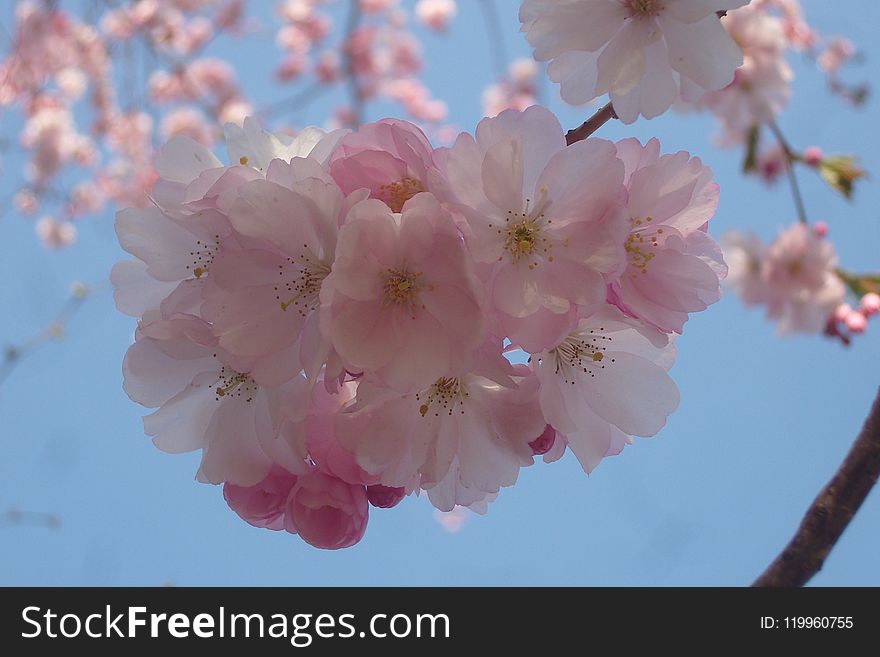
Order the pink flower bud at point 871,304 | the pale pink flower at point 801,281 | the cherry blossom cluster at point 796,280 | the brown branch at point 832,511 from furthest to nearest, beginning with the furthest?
the pale pink flower at point 801,281 < the cherry blossom cluster at point 796,280 < the pink flower bud at point 871,304 < the brown branch at point 832,511

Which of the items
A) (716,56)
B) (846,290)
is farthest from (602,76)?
(846,290)

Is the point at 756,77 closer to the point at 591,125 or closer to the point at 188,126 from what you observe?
the point at 591,125

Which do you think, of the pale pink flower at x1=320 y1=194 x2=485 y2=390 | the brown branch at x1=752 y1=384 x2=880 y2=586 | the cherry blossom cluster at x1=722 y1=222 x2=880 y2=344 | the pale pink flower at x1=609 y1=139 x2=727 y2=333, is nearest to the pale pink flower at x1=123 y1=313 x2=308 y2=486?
the pale pink flower at x1=320 y1=194 x2=485 y2=390

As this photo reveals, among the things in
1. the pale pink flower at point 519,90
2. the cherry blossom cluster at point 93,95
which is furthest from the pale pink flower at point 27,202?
the pale pink flower at point 519,90

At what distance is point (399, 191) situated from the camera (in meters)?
0.79

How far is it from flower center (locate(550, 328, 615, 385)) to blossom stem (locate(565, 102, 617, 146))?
0.72 feet

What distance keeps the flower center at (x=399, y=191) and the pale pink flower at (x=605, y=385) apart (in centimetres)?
21

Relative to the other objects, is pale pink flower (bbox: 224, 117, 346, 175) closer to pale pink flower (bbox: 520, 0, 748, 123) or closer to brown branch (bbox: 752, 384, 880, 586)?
pale pink flower (bbox: 520, 0, 748, 123)

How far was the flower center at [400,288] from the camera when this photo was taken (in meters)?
0.76

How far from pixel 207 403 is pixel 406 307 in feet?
1.03

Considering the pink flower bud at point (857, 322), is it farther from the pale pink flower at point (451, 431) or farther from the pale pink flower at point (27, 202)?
the pale pink flower at point (27, 202)

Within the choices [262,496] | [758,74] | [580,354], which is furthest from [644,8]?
[758,74]

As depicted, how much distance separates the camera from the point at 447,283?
2.43 feet

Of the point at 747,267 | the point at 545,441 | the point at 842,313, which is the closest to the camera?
the point at 545,441
